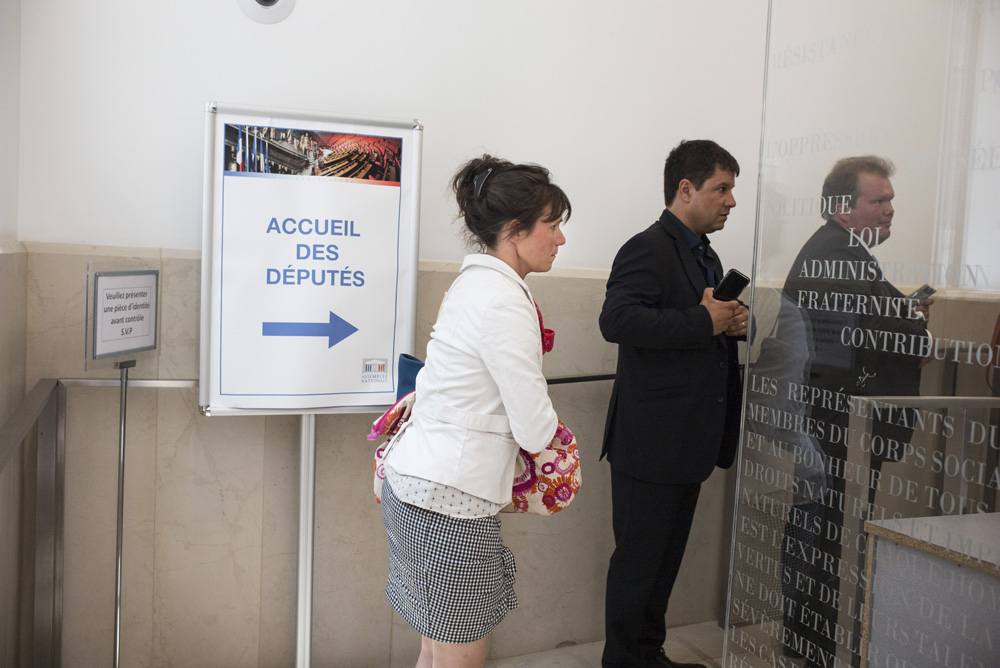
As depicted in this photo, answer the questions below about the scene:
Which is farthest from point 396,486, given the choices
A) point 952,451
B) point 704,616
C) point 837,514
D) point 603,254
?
point 704,616

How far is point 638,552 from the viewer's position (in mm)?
2387

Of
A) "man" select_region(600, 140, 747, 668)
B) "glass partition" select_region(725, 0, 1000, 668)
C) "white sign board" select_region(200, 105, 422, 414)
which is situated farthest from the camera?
"man" select_region(600, 140, 747, 668)

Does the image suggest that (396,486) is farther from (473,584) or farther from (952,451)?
(952,451)

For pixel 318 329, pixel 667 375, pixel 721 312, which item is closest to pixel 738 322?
pixel 721 312

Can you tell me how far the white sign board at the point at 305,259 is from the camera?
2145mm

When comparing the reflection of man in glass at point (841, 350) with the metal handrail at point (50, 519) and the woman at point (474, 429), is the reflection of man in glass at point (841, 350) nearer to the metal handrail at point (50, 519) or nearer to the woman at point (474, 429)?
the woman at point (474, 429)

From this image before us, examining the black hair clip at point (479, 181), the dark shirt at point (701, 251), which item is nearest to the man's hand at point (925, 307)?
the black hair clip at point (479, 181)

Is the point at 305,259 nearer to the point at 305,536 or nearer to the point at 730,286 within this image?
the point at 305,536

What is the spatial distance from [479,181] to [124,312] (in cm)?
105

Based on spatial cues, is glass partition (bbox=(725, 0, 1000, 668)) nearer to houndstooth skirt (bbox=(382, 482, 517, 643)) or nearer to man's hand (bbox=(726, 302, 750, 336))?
houndstooth skirt (bbox=(382, 482, 517, 643))

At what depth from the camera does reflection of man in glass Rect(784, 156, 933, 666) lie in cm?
122

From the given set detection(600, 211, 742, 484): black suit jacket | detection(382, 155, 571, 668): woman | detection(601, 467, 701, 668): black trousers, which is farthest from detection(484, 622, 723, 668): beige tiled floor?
detection(382, 155, 571, 668): woman

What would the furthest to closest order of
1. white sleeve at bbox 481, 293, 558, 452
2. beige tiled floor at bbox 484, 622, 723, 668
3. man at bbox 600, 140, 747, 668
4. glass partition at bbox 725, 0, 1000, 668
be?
beige tiled floor at bbox 484, 622, 723, 668 < man at bbox 600, 140, 747, 668 < white sleeve at bbox 481, 293, 558, 452 < glass partition at bbox 725, 0, 1000, 668

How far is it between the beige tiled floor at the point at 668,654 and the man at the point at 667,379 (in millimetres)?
366
